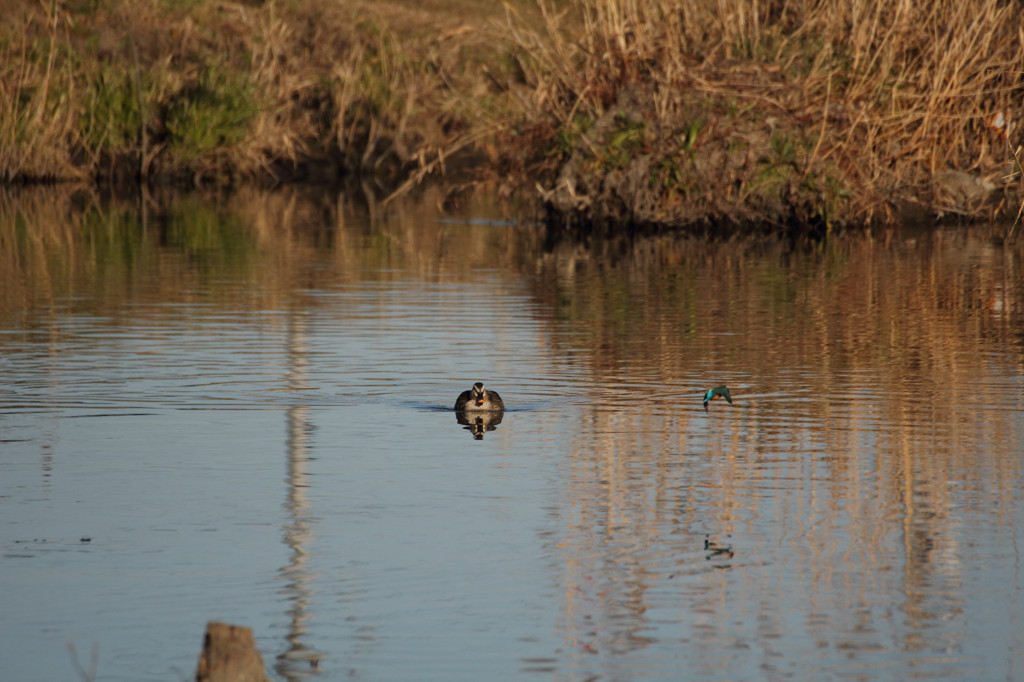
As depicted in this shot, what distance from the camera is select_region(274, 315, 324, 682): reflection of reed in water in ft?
18.4

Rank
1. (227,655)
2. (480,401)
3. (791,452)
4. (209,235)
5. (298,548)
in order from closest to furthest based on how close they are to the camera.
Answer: (227,655)
(298,548)
(791,452)
(480,401)
(209,235)

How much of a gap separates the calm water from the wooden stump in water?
1.12 metres

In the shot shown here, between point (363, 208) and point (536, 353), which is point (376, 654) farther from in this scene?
point (363, 208)

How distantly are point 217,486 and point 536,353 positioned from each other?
4.35m

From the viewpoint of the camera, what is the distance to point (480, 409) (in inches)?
380

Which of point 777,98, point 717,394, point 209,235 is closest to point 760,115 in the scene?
point 777,98

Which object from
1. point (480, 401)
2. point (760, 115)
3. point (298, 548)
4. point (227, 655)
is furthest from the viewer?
point (760, 115)

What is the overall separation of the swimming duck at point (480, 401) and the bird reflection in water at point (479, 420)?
3cm

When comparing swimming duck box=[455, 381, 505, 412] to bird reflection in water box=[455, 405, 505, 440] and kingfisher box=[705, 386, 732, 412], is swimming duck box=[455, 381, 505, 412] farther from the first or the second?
kingfisher box=[705, 386, 732, 412]

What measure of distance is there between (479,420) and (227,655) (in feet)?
17.3

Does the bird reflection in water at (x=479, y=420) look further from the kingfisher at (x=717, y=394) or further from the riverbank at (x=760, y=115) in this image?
the riverbank at (x=760, y=115)

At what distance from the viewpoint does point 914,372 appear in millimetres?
11016

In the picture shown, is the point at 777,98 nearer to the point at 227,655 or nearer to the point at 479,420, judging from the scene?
the point at 479,420

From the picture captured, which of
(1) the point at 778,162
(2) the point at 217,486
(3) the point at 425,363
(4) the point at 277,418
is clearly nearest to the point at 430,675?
(2) the point at 217,486
